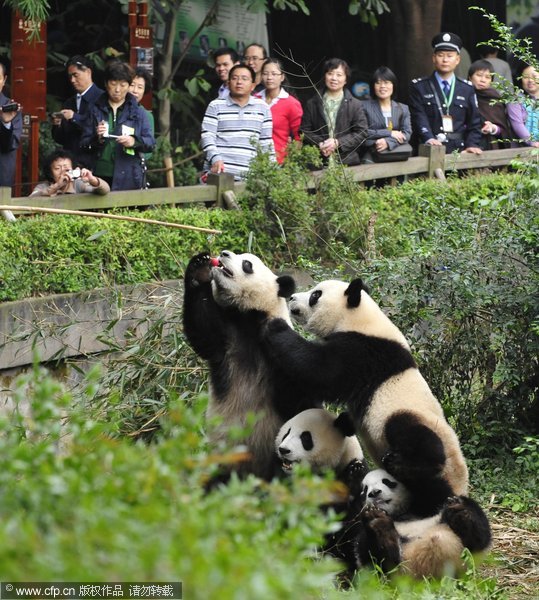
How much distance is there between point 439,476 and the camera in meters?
4.80

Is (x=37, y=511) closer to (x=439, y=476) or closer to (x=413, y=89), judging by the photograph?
(x=439, y=476)

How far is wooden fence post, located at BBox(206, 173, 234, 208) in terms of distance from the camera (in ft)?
31.7

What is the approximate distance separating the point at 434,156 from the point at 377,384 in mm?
7010

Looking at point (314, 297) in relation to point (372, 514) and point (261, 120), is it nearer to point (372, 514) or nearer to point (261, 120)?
point (372, 514)

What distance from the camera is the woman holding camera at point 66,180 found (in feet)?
28.8

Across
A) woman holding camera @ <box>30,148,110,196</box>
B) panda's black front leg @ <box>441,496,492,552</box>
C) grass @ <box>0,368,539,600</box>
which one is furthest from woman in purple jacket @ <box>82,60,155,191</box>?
grass @ <box>0,368,539,600</box>

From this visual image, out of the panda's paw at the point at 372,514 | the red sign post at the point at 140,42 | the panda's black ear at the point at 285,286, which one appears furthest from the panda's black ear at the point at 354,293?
the red sign post at the point at 140,42

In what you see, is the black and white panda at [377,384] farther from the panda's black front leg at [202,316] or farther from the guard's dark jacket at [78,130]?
the guard's dark jacket at [78,130]

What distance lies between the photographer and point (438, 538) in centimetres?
468

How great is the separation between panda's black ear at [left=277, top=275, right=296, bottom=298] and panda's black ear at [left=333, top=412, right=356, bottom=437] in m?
0.65

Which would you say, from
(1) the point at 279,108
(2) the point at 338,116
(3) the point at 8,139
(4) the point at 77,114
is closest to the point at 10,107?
(3) the point at 8,139

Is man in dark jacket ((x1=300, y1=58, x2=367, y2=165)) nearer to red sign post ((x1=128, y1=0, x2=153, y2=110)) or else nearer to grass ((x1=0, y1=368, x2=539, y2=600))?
red sign post ((x1=128, y1=0, x2=153, y2=110))

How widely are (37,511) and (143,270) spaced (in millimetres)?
6331

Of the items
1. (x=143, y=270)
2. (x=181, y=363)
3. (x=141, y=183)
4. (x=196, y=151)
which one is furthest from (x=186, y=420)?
(x=196, y=151)
